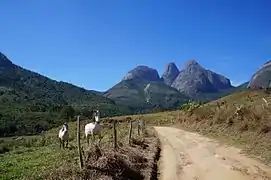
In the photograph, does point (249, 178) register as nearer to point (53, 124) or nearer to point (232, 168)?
point (232, 168)

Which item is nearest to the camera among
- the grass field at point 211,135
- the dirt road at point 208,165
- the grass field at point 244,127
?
the grass field at point 211,135

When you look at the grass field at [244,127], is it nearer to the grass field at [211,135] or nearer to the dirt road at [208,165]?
the grass field at [211,135]

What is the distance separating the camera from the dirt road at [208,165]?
1938cm

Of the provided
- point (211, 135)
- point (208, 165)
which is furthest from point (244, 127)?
point (208, 165)

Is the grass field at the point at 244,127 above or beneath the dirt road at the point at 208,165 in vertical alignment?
above

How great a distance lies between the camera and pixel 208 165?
2220 centimetres

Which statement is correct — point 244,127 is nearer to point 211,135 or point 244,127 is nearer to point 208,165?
point 211,135

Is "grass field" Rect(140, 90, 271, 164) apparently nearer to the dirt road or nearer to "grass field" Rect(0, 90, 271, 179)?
"grass field" Rect(0, 90, 271, 179)

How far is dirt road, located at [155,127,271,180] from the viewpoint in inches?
763

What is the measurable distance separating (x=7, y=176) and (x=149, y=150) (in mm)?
11640

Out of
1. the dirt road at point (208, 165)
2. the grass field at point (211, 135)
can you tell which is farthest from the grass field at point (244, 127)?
the dirt road at point (208, 165)

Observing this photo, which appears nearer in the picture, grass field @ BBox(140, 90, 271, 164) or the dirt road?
the dirt road

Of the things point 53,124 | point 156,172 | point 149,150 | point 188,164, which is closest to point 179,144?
point 149,150

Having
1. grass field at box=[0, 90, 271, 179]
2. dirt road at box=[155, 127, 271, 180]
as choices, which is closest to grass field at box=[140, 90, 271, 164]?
grass field at box=[0, 90, 271, 179]
